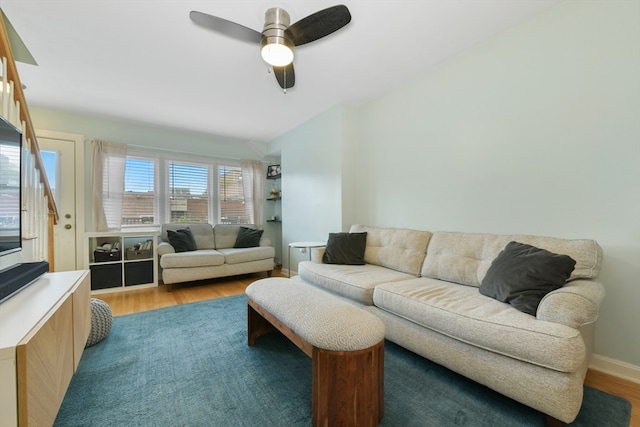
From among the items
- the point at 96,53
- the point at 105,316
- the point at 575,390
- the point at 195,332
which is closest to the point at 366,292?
the point at 575,390

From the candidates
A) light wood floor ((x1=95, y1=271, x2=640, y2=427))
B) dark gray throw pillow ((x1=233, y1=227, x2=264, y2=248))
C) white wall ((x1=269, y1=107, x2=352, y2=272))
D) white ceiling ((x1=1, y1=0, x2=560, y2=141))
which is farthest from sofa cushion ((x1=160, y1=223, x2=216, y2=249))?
white ceiling ((x1=1, y1=0, x2=560, y2=141))

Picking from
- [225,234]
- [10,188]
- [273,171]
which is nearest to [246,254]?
[225,234]

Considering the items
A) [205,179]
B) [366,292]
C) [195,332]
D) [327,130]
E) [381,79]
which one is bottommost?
[195,332]

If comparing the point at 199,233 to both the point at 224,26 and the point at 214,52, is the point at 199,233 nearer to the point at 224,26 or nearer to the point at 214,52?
the point at 214,52

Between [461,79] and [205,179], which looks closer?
[461,79]

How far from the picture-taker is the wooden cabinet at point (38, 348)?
31.3 inches

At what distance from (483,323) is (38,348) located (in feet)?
6.23

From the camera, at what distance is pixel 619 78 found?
1652 millimetres

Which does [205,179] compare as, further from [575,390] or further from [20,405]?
[575,390]

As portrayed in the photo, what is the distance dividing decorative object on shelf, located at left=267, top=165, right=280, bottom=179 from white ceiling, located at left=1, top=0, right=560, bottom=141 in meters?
1.51

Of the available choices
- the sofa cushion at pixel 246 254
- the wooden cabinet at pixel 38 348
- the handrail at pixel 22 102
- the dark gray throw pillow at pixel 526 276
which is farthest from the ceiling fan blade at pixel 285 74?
the sofa cushion at pixel 246 254

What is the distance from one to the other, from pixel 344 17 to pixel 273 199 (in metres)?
3.83

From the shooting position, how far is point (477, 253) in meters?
2.08

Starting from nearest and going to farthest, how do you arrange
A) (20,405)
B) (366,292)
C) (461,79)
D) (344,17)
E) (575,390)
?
(20,405)
(575,390)
(344,17)
(366,292)
(461,79)
